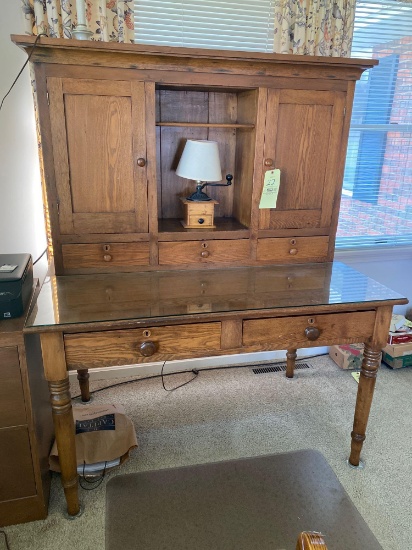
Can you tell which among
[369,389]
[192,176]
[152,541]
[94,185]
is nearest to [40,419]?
[152,541]

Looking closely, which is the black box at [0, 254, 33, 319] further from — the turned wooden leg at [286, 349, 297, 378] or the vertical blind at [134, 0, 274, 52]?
the turned wooden leg at [286, 349, 297, 378]

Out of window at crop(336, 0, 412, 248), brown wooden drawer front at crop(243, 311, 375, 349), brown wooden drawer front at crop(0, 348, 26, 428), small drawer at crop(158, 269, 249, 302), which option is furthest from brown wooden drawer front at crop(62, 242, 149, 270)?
window at crop(336, 0, 412, 248)

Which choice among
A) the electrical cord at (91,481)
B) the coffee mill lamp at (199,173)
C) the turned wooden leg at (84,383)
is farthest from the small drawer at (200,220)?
the electrical cord at (91,481)

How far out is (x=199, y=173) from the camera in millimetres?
1764

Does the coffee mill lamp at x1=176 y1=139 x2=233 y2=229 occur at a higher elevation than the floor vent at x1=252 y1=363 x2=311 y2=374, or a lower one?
higher

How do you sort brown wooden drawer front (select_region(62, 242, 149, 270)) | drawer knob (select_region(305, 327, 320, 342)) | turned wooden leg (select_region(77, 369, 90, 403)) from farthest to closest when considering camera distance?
1. turned wooden leg (select_region(77, 369, 90, 403))
2. brown wooden drawer front (select_region(62, 242, 149, 270))
3. drawer knob (select_region(305, 327, 320, 342))

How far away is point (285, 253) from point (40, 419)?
125 centimetres

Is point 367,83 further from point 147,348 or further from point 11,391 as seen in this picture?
point 11,391

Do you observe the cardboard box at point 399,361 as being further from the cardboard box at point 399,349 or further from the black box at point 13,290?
the black box at point 13,290

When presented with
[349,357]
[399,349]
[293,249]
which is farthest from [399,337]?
[293,249]

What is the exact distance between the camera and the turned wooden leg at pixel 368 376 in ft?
5.42

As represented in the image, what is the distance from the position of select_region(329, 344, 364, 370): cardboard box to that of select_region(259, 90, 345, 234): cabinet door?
1.03 meters

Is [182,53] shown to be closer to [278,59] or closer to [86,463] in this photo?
[278,59]

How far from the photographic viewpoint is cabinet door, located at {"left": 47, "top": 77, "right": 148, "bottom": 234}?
1558 mm
